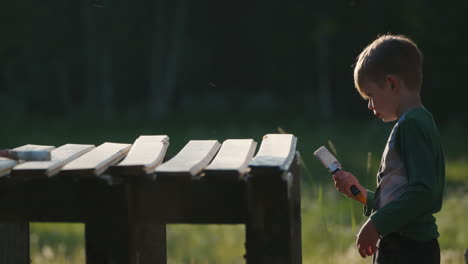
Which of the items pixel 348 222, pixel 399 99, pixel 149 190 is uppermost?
pixel 399 99

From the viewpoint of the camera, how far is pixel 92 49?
30672 millimetres

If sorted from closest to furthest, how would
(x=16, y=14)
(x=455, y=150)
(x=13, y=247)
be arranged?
(x=13, y=247)
(x=455, y=150)
(x=16, y=14)

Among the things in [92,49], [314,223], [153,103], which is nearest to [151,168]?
[314,223]

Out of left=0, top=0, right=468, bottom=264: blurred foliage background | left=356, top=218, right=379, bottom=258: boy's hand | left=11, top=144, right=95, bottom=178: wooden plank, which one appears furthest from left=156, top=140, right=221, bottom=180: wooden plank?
left=0, top=0, right=468, bottom=264: blurred foliage background

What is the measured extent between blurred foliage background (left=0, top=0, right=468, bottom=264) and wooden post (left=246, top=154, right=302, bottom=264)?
14.7 metres

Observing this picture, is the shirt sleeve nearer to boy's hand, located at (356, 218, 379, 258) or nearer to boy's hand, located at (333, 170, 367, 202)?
boy's hand, located at (356, 218, 379, 258)

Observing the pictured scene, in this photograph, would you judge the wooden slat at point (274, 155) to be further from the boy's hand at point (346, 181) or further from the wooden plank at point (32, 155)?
the wooden plank at point (32, 155)

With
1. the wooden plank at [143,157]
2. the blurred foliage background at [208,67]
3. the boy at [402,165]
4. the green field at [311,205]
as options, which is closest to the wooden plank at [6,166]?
the wooden plank at [143,157]

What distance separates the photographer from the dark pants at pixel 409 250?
2.84m

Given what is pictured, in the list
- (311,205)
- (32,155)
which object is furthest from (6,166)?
(311,205)

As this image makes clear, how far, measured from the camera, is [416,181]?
269cm

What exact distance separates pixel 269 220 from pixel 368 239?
0.47 m

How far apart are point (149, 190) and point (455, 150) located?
13.4 metres

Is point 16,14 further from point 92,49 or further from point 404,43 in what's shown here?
point 404,43
